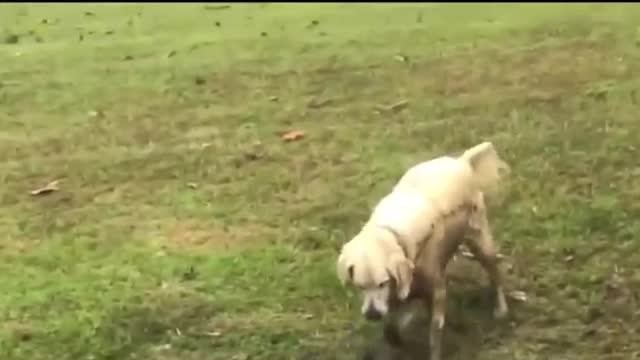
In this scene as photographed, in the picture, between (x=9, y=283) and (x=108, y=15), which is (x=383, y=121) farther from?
(x=108, y=15)

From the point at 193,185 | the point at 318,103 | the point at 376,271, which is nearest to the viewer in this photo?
the point at 376,271

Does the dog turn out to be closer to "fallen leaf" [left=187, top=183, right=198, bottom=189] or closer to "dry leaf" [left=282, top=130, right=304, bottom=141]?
"fallen leaf" [left=187, top=183, right=198, bottom=189]

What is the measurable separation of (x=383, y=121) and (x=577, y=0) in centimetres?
610

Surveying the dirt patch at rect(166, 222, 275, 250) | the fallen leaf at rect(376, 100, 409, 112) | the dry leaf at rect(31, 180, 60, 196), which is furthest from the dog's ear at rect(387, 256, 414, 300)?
the fallen leaf at rect(376, 100, 409, 112)

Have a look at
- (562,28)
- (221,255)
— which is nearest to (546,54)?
(562,28)

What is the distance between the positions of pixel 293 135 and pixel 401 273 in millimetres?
3260

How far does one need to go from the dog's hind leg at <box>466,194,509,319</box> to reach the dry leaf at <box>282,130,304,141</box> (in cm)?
248

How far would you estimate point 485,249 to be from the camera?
422cm

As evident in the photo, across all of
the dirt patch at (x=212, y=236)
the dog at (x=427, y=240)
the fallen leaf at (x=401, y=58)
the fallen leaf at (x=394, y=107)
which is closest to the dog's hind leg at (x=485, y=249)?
the dog at (x=427, y=240)

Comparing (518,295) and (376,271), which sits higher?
(376,271)

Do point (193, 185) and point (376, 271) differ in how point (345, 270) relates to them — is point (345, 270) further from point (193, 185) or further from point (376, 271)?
point (193, 185)

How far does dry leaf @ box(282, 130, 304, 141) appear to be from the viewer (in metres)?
6.72

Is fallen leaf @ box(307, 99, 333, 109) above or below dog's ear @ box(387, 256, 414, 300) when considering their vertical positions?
below

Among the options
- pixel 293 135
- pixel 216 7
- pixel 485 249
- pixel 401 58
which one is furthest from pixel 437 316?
pixel 216 7
